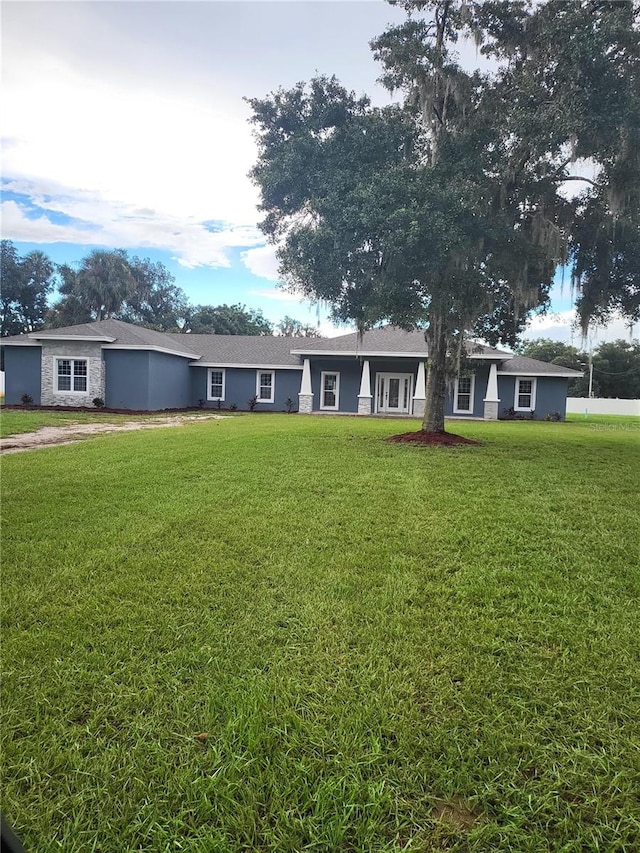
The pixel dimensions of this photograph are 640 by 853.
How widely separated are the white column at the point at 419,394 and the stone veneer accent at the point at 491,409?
9.19 ft

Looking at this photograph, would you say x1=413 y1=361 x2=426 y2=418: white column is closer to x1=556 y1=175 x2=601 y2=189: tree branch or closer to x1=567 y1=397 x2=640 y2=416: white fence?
x1=556 y1=175 x2=601 y2=189: tree branch

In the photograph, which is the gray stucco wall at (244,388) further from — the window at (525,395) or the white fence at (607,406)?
the white fence at (607,406)

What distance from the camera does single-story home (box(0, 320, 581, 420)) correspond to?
18.3 meters

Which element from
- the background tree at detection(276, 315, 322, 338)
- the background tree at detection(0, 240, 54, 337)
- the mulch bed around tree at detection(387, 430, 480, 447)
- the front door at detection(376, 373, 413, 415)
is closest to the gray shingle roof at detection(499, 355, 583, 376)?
the front door at detection(376, 373, 413, 415)

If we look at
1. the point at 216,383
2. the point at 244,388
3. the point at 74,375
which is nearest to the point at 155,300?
the point at 216,383

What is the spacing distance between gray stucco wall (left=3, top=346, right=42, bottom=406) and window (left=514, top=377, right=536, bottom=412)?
20.3 meters

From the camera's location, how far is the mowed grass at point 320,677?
156 centimetres

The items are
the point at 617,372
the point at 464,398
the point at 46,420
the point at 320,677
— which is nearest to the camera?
the point at 320,677

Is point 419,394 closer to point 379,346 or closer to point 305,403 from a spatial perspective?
point 379,346

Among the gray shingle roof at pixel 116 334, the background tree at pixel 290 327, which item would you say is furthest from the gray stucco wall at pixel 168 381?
the background tree at pixel 290 327

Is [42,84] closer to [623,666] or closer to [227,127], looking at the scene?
[227,127]

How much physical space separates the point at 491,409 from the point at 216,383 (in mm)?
12487

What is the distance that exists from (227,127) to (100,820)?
11943mm

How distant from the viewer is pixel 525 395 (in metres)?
21.1
